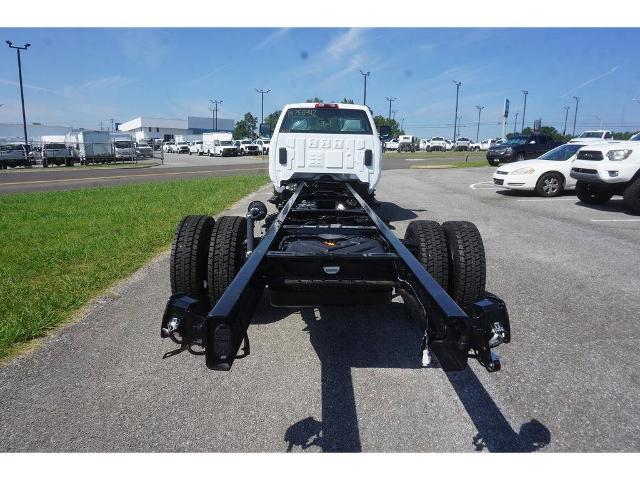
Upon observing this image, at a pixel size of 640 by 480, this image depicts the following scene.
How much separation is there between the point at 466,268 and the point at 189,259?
208 cm

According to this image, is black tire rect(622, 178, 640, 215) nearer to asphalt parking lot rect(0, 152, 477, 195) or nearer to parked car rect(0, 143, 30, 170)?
asphalt parking lot rect(0, 152, 477, 195)

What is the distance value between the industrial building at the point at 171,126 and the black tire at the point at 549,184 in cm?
11646

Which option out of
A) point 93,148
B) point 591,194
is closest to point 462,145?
point 93,148

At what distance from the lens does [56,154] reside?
1294 inches

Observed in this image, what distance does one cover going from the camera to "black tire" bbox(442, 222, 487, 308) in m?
3.33

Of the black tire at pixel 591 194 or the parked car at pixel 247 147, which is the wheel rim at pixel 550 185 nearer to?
the black tire at pixel 591 194

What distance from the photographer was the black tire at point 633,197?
920cm

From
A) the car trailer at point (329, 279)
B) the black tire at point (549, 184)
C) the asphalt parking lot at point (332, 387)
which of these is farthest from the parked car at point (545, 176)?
the car trailer at point (329, 279)

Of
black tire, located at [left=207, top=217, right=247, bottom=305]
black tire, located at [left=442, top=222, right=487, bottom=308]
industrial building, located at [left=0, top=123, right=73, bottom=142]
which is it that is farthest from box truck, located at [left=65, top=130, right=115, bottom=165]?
industrial building, located at [left=0, top=123, right=73, bottom=142]

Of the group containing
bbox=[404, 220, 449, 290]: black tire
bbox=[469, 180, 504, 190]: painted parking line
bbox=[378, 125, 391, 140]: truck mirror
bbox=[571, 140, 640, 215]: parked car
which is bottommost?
bbox=[469, 180, 504, 190]: painted parking line

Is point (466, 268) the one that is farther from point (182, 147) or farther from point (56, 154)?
point (182, 147)

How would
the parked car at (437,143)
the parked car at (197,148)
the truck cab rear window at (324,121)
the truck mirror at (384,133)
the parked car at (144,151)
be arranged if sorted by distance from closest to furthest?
the truck cab rear window at (324,121) → the truck mirror at (384,133) → the parked car at (144,151) → the parked car at (197,148) → the parked car at (437,143)

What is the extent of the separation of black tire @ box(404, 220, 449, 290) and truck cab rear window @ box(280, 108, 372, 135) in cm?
475
